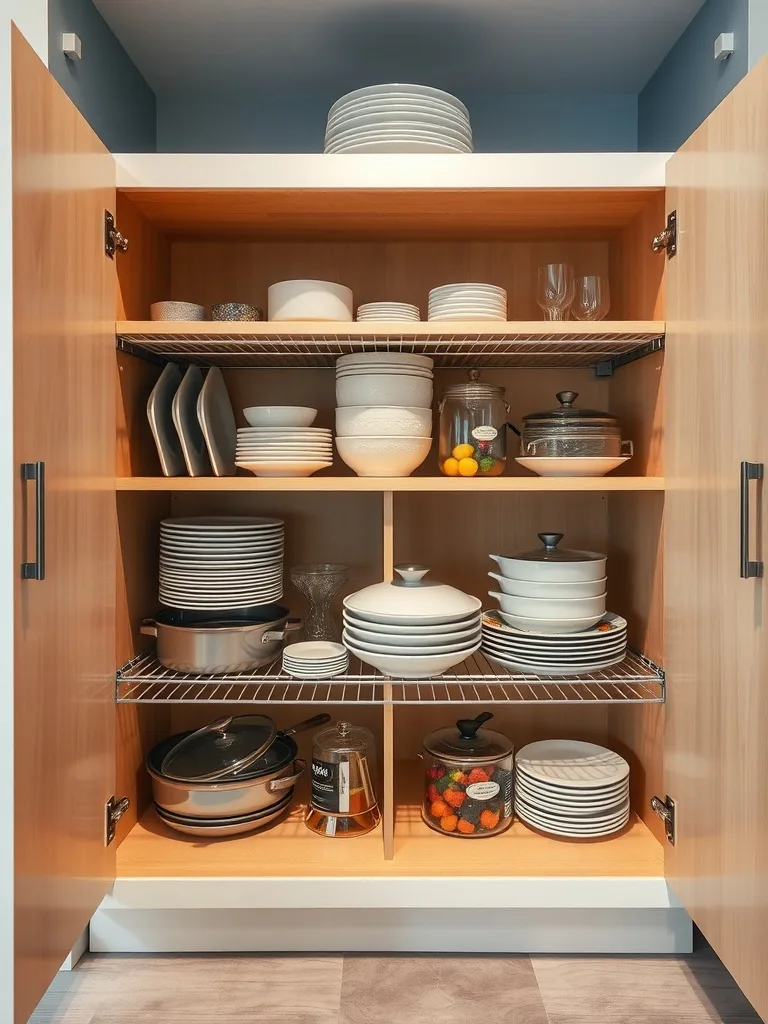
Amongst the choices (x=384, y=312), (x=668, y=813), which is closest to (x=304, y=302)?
(x=384, y=312)

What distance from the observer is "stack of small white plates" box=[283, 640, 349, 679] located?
1505 mm

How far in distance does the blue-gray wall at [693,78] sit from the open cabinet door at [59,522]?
1.22 meters

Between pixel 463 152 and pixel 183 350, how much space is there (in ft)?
2.37

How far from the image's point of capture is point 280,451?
152cm

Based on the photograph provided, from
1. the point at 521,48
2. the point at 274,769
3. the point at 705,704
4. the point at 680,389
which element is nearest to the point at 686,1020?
the point at 705,704

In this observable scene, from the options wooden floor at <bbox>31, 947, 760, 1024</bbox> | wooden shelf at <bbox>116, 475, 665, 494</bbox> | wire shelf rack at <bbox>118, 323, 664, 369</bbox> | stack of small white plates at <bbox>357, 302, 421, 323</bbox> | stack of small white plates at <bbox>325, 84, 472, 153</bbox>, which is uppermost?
stack of small white plates at <bbox>325, 84, 472, 153</bbox>

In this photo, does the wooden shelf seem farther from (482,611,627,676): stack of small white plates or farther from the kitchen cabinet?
(482,611,627,676): stack of small white plates

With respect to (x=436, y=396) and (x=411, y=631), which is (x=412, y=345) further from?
(x=411, y=631)

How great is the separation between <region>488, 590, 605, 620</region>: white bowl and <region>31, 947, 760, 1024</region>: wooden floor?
2.23ft

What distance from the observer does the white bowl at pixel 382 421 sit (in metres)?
1.53

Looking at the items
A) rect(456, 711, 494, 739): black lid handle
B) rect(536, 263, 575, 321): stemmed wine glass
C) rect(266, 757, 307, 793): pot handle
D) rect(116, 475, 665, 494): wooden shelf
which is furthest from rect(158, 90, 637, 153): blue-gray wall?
rect(266, 757, 307, 793): pot handle

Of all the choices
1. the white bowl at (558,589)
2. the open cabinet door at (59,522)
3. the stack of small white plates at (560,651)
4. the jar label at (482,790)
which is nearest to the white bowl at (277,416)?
the open cabinet door at (59,522)

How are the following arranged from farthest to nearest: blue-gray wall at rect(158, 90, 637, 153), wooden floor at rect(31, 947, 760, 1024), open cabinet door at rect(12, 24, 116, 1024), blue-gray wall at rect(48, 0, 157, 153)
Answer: blue-gray wall at rect(158, 90, 637, 153) → blue-gray wall at rect(48, 0, 157, 153) → wooden floor at rect(31, 947, 760, 1024) → open cabinet door at rect(12, 24, 116, 1024)

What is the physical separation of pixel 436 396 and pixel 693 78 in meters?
0.88
